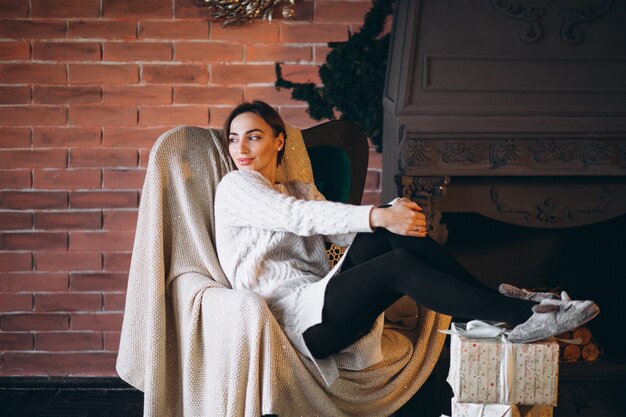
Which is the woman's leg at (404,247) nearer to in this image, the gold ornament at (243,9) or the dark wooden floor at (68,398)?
the dark wooden floor at (68,398)

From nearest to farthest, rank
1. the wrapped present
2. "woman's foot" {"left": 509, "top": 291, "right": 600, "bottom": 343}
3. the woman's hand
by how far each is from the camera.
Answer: "woman's foot" {"left": 509, "top": 291, "right": 600, "bottom": 343} → the wrapped present → the woman's hand

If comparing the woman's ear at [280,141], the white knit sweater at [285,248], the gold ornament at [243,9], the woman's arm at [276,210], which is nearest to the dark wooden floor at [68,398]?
the white knit sweater at [285,248]

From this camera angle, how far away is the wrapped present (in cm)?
179

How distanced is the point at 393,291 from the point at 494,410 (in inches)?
16.1

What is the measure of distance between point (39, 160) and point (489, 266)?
2.04 meters

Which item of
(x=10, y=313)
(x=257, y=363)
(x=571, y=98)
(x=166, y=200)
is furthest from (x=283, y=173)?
(x=10, y=313)

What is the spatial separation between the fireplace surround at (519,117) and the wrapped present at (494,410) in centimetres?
86

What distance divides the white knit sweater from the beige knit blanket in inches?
2.4

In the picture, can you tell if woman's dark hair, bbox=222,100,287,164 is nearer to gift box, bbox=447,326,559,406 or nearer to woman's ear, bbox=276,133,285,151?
woman's ear, bbox=276,133,285,151

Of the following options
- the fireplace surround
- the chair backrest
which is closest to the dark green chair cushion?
the chair backrest

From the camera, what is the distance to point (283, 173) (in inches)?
99.8

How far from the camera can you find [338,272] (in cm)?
210

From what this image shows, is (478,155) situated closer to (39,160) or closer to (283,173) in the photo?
(283,173)

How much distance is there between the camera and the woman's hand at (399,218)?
77.7 inches
